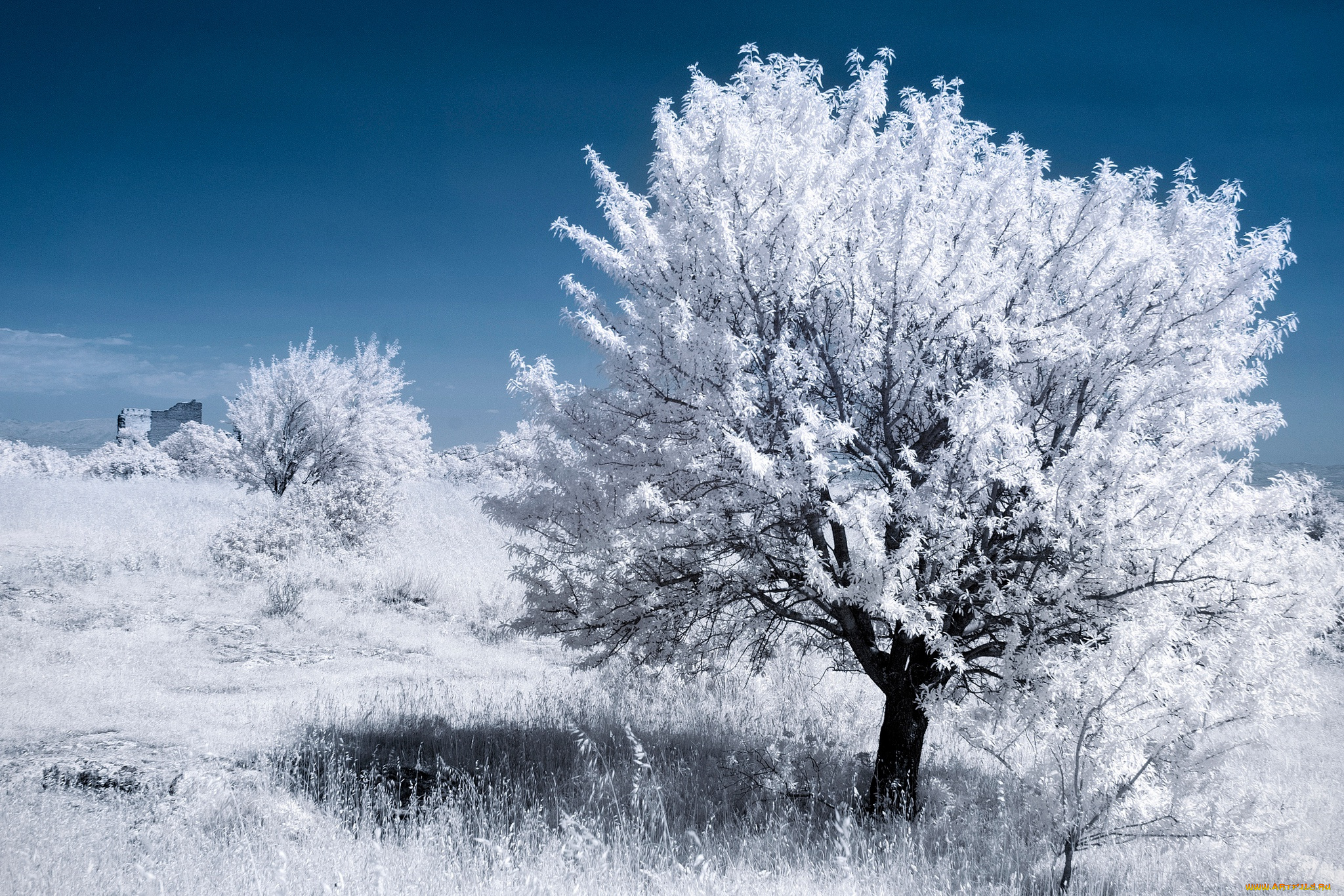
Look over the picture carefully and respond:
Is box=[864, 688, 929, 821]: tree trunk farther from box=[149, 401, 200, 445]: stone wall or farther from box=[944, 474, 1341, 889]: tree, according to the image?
box=[149, 401, 200, 445]: stone wall

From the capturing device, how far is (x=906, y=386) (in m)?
5.35

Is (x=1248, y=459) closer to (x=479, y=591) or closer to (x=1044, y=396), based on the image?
(x=1044, y=396)

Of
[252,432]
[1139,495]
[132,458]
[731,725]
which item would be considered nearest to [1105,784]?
[1139,495]

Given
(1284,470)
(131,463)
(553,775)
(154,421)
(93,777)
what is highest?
(154,421)

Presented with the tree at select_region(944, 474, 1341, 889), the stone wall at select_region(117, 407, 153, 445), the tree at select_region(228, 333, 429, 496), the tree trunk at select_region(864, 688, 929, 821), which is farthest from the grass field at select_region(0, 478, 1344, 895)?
the stone wall at select_region(117, 407, 153, 445)

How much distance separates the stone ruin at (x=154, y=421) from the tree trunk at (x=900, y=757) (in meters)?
52.5

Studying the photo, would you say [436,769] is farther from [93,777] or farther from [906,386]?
[906,386]

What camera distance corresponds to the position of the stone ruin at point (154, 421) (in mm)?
46594

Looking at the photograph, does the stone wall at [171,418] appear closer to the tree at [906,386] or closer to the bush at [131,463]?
the bush at [131,463]

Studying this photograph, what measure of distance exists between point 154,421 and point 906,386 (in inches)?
2236

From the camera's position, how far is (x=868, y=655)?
20.4ft

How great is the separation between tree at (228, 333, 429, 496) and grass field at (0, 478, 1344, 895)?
665 centimetres

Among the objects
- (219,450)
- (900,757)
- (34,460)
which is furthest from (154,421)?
(900,757)

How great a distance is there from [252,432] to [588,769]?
20.6 meters
